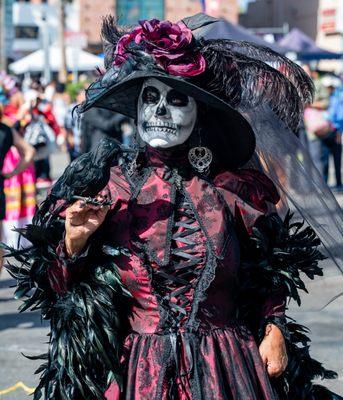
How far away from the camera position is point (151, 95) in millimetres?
3301

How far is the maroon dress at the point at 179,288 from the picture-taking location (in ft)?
10.5

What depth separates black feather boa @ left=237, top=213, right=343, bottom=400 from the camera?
3391mm

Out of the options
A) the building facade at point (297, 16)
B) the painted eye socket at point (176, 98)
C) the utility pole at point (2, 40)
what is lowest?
the building facade at point (297, 16)

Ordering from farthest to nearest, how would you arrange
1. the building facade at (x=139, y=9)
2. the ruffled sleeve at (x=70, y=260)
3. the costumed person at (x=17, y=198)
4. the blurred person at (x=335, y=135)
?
the building facade at (x=139, y=9)
the blurred person at (x=335, y=135)
the costumed person at (x=17, y=198)
the ruffled sleeve at (x=70, y=260)

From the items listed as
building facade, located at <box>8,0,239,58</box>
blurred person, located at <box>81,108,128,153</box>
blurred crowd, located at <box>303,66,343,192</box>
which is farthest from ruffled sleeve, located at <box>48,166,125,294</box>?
building facade, located at <box>8,0,239,58</box>

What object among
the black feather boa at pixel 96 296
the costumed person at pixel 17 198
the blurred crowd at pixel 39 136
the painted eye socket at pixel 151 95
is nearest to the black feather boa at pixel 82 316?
the black feather boa at pixel 96 296

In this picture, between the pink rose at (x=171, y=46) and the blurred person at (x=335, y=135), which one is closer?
the pink rose at (x=171, y=46)

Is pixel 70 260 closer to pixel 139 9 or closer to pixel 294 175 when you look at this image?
pixel 294 175

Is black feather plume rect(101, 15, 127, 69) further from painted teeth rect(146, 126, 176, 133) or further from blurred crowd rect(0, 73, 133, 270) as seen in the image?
blurred crowd rect(0, 73, 133, 270)

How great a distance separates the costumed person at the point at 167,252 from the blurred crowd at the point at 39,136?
165 inches

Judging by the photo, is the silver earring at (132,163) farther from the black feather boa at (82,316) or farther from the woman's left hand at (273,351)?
the woman's left hand at (273,351)

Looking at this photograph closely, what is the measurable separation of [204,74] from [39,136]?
9.13 meters

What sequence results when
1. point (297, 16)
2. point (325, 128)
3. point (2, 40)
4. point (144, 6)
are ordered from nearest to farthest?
point (325, 128)
point (2, 40)
point (144, 6)
point (297, 16)

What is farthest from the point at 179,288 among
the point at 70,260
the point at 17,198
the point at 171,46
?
the point at 17,198
